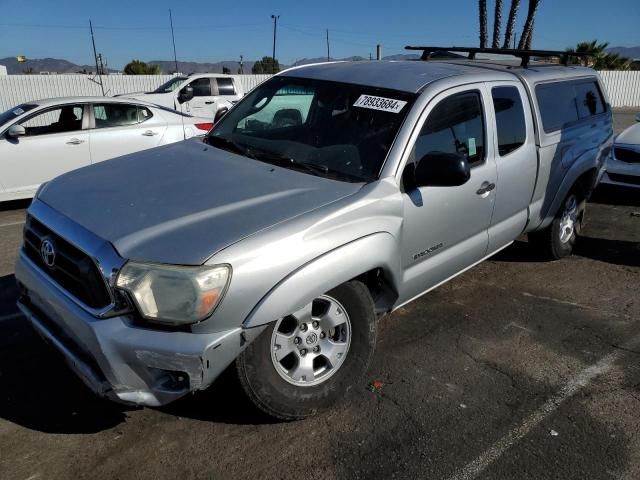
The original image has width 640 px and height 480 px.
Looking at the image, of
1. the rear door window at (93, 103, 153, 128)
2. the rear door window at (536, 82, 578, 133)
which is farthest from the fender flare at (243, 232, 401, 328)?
the rear door window at (93, 103, 153, 128)

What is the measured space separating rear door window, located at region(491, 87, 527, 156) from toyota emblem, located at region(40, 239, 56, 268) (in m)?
3.00

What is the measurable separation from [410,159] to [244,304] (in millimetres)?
1433

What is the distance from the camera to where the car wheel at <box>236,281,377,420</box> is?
9.01 feet

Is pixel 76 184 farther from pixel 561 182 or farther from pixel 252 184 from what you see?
pixel 561 182

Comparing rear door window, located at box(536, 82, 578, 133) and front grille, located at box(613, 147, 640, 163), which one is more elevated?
rear door window, located at box(536, 82, 578, 133)

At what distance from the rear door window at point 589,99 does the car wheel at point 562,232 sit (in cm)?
80

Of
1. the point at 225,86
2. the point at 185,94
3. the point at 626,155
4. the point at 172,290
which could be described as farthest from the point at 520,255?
the point at 225,86

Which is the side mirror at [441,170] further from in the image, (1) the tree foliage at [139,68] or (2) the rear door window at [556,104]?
(1) the tree foliage at [139,68]

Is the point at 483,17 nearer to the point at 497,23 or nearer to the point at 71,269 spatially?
the point at 497,23

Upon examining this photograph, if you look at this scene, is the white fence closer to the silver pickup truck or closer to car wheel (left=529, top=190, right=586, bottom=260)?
car wheel (left=529, top=190, right=586, bottom=260)

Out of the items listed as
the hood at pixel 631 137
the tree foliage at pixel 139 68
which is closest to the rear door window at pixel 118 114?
the hood at pixel 631 137

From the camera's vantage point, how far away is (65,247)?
2805 millimetres

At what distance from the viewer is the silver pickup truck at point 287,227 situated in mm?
2492

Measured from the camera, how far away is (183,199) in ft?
9.75
